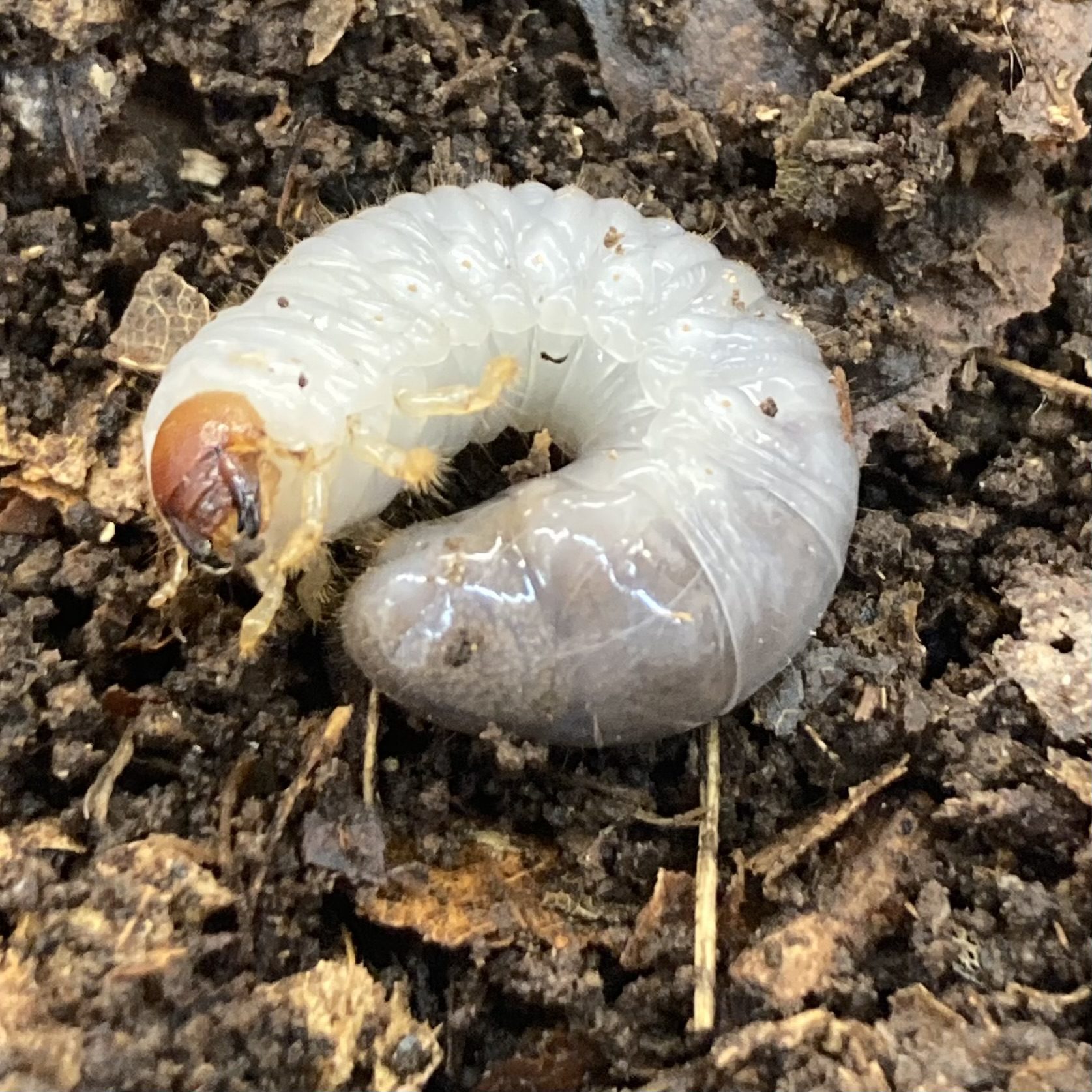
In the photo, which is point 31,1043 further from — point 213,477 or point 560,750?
point 560,750

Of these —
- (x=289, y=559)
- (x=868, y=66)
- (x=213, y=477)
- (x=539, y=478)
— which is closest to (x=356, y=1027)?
(x=289, y=559)

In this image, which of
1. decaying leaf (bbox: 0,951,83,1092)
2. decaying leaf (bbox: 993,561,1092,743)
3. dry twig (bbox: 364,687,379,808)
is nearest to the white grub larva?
dry twig (bbox: 364,687,379,808)

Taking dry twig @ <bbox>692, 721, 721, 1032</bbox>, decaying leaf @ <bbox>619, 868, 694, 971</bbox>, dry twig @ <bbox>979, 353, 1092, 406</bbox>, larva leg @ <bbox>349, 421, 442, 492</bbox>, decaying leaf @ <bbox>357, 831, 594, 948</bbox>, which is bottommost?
decaying leaf @ <bbox>357, 831, 594, 948</bbox>

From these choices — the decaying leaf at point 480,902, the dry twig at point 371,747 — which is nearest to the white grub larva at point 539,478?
the dry twig at point 371,747

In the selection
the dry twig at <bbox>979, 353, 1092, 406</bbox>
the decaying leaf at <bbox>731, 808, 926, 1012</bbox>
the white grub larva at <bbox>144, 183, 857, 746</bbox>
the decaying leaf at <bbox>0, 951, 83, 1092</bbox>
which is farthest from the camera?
the dry twig at <bbox>979, 353, 1092, 406</bbox>

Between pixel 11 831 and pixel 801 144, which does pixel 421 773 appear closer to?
pixel 11 831

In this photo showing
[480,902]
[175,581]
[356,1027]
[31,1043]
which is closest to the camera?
[31,1043]

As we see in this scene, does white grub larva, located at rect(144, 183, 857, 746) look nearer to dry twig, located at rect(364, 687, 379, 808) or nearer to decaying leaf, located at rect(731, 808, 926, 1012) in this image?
dry twig, located at rect(364, 687, 379, 808)

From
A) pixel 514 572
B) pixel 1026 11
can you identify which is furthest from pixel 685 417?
pixel 1026 11
